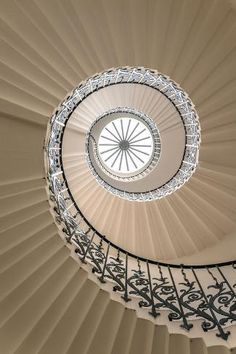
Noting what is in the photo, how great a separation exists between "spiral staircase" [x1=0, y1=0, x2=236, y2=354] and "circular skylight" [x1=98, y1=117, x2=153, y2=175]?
674cm

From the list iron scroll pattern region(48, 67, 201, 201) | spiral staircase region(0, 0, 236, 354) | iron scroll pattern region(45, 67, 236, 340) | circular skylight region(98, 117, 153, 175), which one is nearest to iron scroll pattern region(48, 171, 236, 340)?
iron scroll pattern region(45, 67, 236, 340)

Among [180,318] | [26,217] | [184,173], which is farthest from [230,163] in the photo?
[26,217]

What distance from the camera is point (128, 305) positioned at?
4.25m

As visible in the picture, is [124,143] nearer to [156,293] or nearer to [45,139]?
[45,139]

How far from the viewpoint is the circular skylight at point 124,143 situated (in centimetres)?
1493

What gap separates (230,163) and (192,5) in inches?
153

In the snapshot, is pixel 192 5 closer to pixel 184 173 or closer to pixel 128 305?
pixel 184 173

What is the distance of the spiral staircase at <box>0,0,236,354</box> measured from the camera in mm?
4273

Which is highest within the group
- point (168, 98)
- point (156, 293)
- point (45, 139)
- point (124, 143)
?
point (124, 143)

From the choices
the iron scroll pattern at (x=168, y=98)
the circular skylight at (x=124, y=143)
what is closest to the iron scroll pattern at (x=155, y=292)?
the iron scroll pattern at (x=168, y=98)

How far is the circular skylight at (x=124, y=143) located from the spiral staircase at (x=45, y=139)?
6741 mm

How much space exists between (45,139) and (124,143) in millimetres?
11198

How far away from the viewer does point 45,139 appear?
199 inches

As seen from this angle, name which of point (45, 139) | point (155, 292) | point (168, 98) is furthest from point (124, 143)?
point (155, 292)
